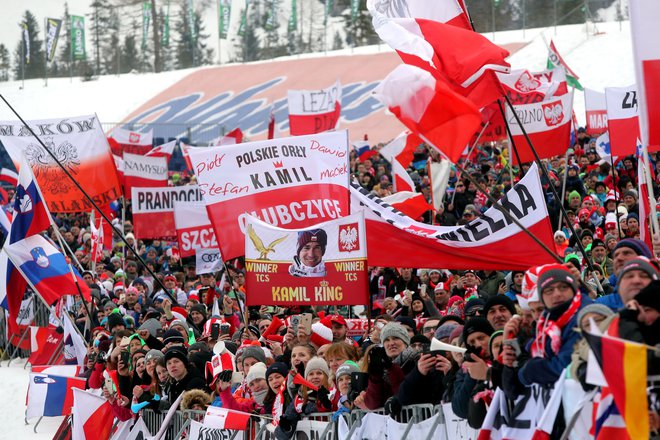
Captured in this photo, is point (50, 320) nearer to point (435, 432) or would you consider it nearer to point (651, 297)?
point (435, 432)

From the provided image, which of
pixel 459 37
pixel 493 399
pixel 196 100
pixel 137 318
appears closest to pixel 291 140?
pixel 459 37

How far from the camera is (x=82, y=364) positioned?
49.1 ft

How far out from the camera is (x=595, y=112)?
25.1 metres

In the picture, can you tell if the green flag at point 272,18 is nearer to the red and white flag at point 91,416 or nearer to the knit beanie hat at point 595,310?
the red and white flag at point 91,416

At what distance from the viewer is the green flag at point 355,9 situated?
177 ft

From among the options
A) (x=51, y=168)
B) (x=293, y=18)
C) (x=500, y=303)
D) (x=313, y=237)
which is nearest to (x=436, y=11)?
(x=313, y=237)

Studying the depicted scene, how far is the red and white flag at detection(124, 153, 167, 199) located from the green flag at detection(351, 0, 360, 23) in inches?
1210

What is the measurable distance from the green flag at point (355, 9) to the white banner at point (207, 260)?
36765 mm

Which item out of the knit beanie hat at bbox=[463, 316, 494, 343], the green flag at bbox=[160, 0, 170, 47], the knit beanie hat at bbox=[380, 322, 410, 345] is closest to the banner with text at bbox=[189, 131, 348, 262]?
the knit beanie hat at bbox=[380, 322, 410, 345]

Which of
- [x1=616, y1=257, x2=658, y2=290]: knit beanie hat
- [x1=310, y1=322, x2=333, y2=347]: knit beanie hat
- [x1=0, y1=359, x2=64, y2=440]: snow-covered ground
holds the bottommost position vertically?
[x1=0, y1=359, x2=64, y2=440]: snow-covered ground

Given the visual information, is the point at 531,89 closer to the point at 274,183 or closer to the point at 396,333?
the point at 274,183

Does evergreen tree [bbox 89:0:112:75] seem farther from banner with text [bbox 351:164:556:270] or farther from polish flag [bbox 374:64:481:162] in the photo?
polish flag [bbox 374:64:481:162]

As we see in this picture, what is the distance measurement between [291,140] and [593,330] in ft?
24.9

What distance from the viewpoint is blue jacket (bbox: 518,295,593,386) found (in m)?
6.53
